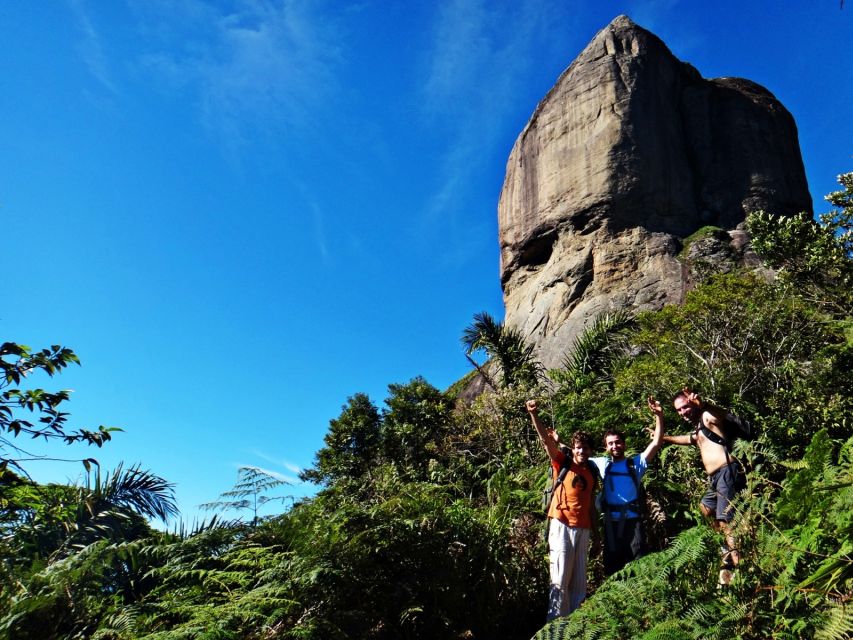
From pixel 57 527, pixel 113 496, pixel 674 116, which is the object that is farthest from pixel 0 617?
pixel 674 116

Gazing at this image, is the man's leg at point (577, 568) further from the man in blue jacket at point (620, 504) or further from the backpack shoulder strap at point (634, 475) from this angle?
the backpack shoulder strap at point (634, 475)

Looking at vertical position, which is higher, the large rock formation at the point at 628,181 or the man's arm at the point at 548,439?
the large rock formation at the point at 628,181

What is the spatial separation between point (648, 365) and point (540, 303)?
59.4 ft

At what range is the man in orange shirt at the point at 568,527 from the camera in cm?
386

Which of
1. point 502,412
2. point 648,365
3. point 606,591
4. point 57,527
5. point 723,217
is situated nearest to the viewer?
point 606,591

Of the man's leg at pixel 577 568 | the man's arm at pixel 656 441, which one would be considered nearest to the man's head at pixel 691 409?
the man's arm at pixel 656 441

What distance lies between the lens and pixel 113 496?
5.54m

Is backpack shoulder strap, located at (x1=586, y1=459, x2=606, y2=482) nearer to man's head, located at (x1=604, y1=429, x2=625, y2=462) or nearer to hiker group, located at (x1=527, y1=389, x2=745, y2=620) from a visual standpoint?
hiker group, located at (x1=527, y1=389, x2=745, y2=620)

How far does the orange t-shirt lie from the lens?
4012 millimetres

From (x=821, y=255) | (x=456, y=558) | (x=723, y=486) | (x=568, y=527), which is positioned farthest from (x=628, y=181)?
(x=456, y=558)

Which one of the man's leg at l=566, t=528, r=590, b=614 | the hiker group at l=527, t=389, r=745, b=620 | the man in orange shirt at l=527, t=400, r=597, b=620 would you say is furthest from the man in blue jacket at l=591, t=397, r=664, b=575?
the man's leg at l=566, t=528, r=590, b=614

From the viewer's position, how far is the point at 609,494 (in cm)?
431

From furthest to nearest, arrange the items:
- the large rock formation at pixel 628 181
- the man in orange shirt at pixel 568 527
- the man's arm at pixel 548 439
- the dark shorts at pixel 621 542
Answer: the large rock formation at pixel 628 181
the man's arm at pixel 548 439
the dark shorts at pixel 621 542
the man in orange shirt at pixel 568 527

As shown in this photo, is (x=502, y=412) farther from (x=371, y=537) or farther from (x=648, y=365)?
(x=371, y=537)
